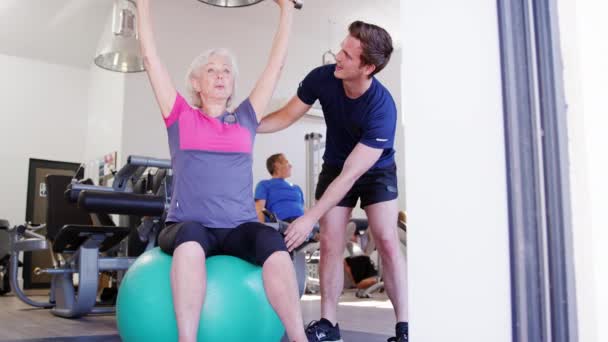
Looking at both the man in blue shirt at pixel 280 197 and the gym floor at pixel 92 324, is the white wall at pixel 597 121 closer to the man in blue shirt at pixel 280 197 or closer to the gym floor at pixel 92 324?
the gym floor at pixel 92 324

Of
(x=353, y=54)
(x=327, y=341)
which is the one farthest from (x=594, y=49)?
(x=327, y=341)

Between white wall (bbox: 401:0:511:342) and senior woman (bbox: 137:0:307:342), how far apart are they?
849mm

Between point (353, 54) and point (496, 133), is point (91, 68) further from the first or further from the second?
point (496, 133)

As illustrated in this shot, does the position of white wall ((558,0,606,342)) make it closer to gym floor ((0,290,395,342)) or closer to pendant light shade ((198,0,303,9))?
pendant light shade ((198,0,303,9))

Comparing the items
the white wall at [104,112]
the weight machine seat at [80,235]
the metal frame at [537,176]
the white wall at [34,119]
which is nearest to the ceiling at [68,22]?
the white wall at [34,119]

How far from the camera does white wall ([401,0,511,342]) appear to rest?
2.27ft

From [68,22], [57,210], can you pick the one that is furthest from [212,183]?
[68,22]

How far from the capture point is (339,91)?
7.17ft

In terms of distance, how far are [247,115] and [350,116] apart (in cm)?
41

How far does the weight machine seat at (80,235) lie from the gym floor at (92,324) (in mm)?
417

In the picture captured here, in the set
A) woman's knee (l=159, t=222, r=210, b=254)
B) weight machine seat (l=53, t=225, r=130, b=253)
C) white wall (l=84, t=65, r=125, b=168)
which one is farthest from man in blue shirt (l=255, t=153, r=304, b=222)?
woman's knee (l=159, t=222, r=210, b=254)

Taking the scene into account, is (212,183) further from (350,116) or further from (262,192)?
(262,192)

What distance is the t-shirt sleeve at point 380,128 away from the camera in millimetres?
2037

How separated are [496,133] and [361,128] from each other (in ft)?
4.71
